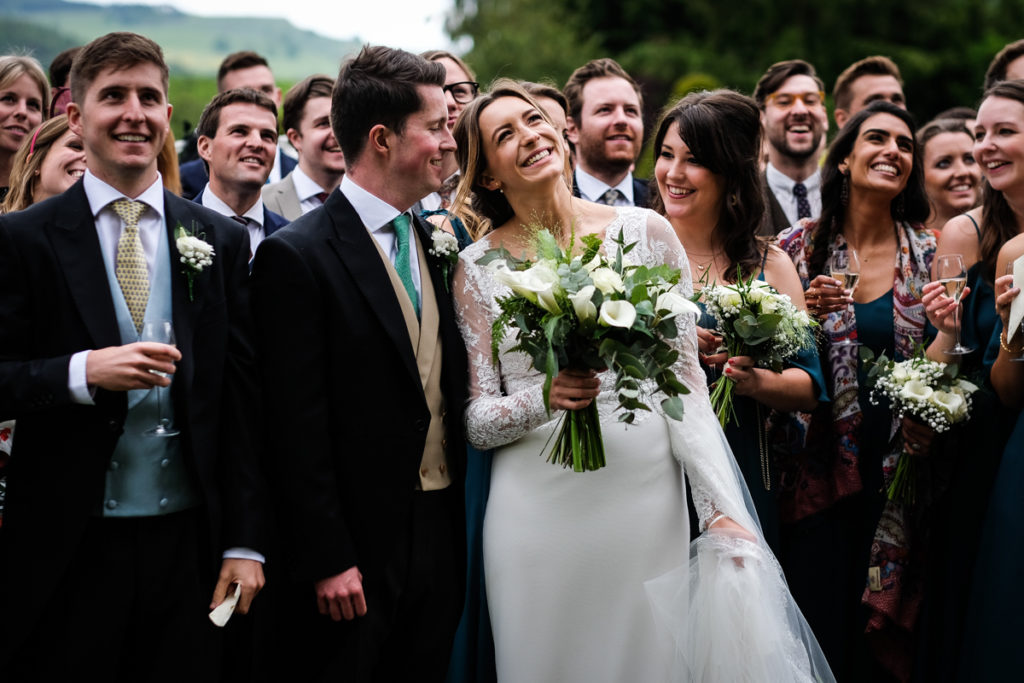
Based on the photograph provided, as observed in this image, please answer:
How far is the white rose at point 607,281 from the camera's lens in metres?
3.68

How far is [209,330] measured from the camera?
3.73 m

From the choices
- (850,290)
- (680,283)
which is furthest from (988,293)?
(680,283)

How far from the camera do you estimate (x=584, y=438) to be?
3939 millimetres

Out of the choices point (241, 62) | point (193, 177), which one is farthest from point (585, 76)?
point (241, 62)

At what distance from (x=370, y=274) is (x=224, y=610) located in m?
1.31

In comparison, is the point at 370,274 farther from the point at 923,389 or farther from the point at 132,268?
the point at 923,389

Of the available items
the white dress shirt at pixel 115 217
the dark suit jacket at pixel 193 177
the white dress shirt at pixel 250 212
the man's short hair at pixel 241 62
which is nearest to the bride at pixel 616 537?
the white dress shirt at pixel 115 217

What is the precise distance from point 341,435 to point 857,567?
3193mm

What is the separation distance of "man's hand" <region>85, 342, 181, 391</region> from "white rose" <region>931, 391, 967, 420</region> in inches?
139

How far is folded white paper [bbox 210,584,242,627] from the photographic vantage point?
11.7 ft

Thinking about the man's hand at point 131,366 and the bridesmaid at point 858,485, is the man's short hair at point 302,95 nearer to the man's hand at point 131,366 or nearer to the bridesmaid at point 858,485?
the bridesmaid at point 858,485

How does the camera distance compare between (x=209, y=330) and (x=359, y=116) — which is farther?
(x=359, y=116)

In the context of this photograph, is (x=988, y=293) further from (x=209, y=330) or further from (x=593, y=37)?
(x=593, y=37)

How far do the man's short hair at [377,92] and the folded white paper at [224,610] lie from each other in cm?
174
